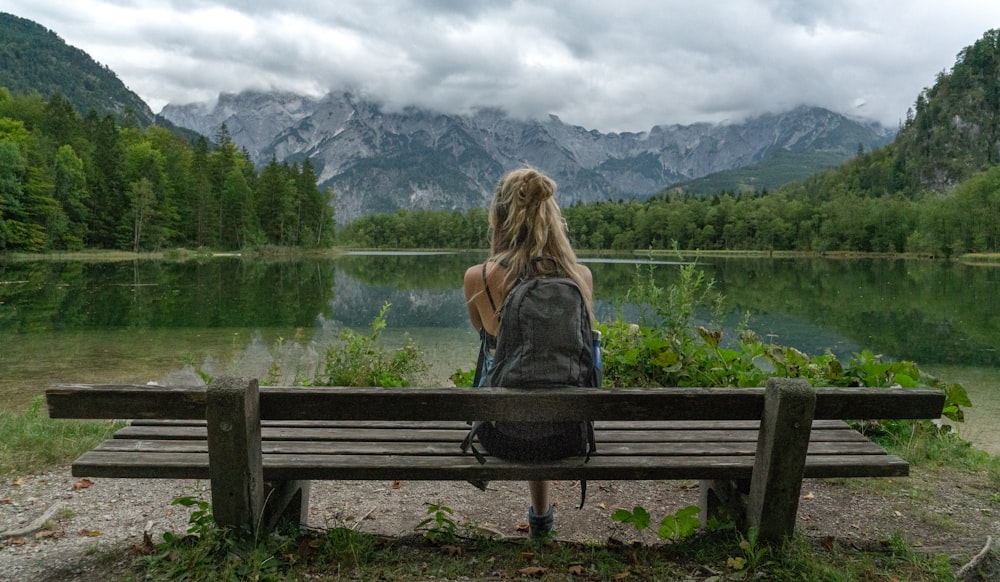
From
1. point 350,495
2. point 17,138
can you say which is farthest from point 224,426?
point 17,138

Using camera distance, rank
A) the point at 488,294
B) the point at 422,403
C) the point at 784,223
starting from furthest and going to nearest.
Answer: the point at 784,223, the point at 488,294, the point at 422,403

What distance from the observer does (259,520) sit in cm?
306

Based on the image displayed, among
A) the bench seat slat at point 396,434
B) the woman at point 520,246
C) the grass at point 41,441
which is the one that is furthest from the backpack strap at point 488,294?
the grass at point 41,441

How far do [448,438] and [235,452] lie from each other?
1126 mm

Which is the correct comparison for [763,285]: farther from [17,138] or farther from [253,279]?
[17,138]

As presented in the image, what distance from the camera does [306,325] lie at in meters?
19.6

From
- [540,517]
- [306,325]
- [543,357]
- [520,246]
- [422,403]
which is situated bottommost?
[306,325]

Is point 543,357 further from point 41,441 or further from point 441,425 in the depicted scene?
point 41,441

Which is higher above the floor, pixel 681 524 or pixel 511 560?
pixel 681 524

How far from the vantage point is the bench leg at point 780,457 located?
2.83 metres

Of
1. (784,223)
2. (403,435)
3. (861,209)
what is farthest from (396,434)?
(784,223)

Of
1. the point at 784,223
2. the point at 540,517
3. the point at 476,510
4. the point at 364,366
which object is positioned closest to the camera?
→ the point at 540,517

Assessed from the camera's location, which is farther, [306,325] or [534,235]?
[306,325]

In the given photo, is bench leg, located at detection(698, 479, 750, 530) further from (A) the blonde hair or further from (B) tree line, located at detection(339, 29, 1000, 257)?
(B) tree line, located at detection(339, 29, 1000, 257)
